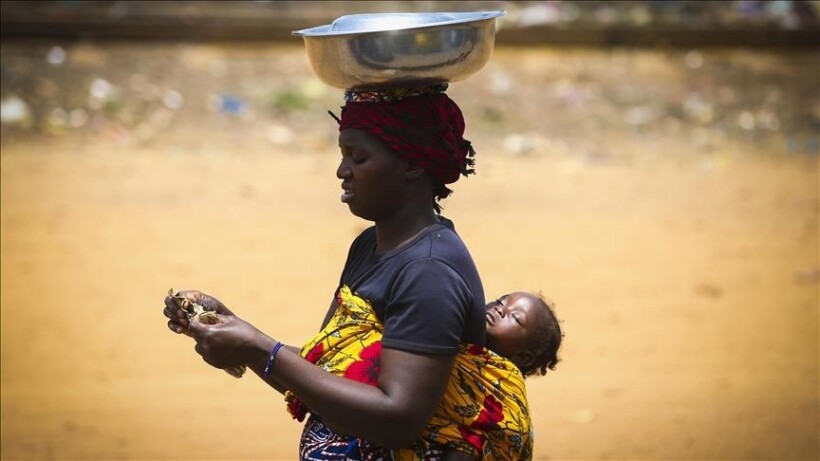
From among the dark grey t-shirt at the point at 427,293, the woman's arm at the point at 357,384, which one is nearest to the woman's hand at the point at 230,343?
the woman's arm at the point at 357,384

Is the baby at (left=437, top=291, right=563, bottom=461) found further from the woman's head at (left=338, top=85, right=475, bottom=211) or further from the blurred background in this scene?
the blurred background

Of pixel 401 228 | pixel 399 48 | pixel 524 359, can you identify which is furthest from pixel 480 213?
pixel 399 48

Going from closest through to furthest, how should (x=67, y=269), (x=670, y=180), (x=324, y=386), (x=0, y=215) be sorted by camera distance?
(x=324, y=386), (x=67, y=269), (x=0, y=215), (x=670, y=180)

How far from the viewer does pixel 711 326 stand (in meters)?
7.45

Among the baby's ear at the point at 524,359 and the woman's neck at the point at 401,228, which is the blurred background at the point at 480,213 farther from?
the woman's neck at the point at 401,228

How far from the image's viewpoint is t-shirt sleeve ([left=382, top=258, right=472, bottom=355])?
2346 millimetres

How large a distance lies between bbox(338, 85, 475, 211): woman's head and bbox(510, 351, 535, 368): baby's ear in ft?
1.89

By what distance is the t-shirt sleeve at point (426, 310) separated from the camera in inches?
92.4

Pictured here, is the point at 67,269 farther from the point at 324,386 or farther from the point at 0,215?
the point at 324,386

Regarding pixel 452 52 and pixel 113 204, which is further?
pixel 113 204

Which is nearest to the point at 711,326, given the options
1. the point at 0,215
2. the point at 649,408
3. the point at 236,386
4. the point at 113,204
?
the point at 649,408

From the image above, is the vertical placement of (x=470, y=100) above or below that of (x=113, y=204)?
above

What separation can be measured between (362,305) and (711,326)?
17.6 ft

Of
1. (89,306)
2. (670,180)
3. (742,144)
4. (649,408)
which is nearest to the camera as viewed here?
(649,408)
